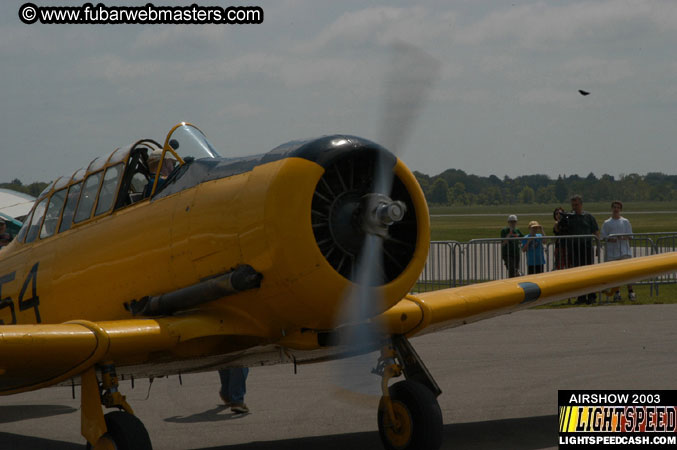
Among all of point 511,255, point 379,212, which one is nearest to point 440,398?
point 379,212

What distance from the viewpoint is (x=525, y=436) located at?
6848 millimetres

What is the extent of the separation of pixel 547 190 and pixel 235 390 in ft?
510

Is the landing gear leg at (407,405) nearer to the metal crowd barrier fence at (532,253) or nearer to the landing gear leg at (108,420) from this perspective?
the landing gear leg at (108,420)

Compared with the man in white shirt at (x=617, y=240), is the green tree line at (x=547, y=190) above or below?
above

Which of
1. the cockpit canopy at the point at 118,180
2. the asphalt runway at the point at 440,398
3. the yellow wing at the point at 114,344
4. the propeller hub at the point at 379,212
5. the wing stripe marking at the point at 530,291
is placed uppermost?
the cockpit canopy at the point at 118,180

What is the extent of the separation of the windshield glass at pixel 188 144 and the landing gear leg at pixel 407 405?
2.04 metres

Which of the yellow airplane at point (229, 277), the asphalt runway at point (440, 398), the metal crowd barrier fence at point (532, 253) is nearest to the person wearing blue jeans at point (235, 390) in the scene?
the asphalt runway at point (440, 398)

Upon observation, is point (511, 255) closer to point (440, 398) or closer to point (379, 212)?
point (440, 398)

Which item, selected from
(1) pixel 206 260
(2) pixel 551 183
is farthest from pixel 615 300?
(2) pixel 551 183

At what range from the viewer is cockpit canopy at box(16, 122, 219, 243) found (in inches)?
262

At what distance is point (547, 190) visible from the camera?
158750 mm

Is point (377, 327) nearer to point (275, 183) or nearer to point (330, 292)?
point (330, 292)

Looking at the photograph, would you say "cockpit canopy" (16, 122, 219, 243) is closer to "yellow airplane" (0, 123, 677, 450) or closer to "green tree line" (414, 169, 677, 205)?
"yellow airplane" (0, 123, 677, 450)

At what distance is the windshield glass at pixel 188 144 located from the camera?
664 centimetres
